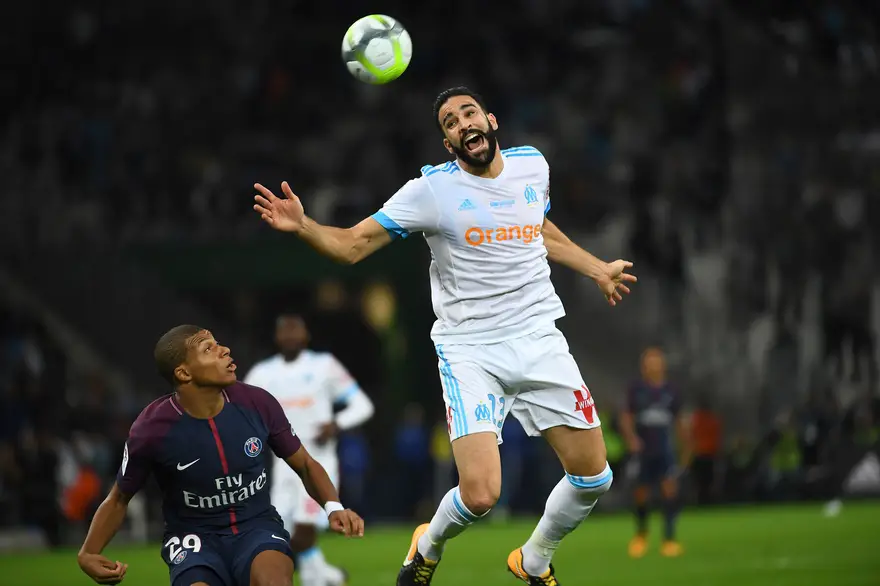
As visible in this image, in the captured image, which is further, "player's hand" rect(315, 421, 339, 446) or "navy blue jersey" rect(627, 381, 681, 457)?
"navy blue jersey" rect(627, 381, 681, 457)

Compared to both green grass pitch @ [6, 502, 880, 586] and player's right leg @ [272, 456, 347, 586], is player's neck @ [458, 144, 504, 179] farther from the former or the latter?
green grass pitch @ [6, 502, 880, 586]

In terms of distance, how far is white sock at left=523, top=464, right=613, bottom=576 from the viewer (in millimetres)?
8648

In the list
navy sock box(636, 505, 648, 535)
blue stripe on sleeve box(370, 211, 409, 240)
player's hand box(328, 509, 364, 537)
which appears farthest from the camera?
navy sock box(636, 505, 648, 535)

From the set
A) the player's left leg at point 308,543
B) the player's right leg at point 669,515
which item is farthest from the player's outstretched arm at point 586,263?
the player's right leg at point 669,515

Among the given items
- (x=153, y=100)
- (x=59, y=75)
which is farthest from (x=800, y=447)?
(x=59, y=75)

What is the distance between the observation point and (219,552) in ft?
24.6

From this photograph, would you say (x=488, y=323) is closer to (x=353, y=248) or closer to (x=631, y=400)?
(x=353, y=248)

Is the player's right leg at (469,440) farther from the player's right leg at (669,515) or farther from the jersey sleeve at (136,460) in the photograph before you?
the player's right leg at (669,515)

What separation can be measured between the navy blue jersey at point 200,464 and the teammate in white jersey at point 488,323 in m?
1.28

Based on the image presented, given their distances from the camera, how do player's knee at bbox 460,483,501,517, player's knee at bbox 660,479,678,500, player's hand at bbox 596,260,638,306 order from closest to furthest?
player's knee at bbox 460,483,501,517 → player's hand at bbox 596,260,638,306 → player's knee at bbox 660,479,678,500

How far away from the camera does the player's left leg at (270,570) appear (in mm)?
7258

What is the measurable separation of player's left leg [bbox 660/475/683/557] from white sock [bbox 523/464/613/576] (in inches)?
275

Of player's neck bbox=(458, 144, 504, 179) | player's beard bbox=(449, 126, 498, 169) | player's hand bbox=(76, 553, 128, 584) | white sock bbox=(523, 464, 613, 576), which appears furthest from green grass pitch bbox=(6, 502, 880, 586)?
player's hand bbox=(76, 553, 128, 584)

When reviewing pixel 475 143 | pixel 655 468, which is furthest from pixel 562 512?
pixel 655 468
